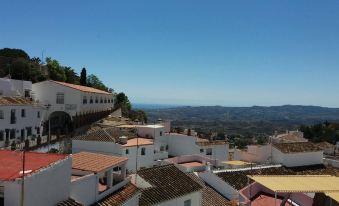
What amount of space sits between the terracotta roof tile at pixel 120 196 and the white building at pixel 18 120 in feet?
69.0

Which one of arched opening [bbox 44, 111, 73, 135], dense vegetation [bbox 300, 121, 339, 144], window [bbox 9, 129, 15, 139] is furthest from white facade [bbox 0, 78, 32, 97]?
dense vegetation [bbox 300, 121, 339, 144]

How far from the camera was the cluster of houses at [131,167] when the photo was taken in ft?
46.5

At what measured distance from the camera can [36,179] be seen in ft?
41.9

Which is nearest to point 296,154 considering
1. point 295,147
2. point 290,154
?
point 290,154

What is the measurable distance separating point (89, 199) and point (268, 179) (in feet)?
22.5

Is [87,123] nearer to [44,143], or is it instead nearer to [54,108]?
[54,108]

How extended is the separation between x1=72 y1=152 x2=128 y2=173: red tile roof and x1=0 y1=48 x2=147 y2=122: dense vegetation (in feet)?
139

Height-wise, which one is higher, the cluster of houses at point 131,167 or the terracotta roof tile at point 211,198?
the cluster of houses at point 131,167

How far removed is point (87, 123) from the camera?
5275cm

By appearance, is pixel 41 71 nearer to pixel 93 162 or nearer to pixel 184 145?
pixel 184 145

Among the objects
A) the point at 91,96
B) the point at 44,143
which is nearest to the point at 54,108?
the point at 91,96

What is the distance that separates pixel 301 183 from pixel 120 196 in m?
7.51

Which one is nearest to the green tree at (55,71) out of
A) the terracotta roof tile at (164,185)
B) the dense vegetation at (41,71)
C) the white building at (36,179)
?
the dense vegetation at (41,71)

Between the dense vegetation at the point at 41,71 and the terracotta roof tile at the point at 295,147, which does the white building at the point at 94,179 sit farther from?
the dense vegetation at the point at 41,71
